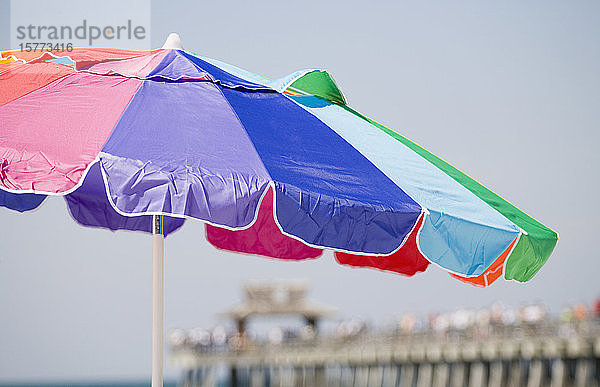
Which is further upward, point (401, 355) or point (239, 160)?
point (239, 160)

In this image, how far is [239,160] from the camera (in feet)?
10.7

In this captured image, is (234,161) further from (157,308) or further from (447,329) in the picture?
(447,329)

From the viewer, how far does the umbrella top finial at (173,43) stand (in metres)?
4.21

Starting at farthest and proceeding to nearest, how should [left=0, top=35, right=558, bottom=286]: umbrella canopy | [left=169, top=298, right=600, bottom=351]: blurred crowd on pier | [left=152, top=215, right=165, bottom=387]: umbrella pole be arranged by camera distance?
[left=169, top=298, right=600, bottom=351]: blurred crowd on pier → [left=152, top=215, right=165, bottom=387]: umbrella pole → [left=0, top=35, right=558, bottom=286]: umbrella canopy

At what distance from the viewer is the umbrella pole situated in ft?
13.2

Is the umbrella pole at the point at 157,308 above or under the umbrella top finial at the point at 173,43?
under

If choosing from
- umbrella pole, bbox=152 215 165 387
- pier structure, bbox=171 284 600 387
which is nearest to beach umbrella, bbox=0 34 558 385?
umbrella pole, bbox=152 215 165 387

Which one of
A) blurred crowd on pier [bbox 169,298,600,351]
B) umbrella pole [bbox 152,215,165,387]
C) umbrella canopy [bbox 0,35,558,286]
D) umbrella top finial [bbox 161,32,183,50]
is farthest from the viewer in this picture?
blurred crowd on pier [bbox 169,298,600,351]

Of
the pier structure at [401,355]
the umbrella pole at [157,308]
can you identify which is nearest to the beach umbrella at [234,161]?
the umbrella pole at [157,308]

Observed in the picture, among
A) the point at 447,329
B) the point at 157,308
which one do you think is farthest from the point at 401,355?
the point at 157,308

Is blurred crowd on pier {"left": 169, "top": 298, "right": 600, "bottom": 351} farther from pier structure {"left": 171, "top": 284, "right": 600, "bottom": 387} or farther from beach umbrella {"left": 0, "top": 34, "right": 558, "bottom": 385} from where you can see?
beach umbrella {"left": 0, "top": 34, "right": 558, "bottom": 385}

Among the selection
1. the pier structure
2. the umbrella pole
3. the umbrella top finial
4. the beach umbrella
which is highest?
the umbrella top finial

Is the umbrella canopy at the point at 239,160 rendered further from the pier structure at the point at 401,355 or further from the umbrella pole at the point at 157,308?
the pier structure at the point at 401,355

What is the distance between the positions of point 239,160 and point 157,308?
108 cm
